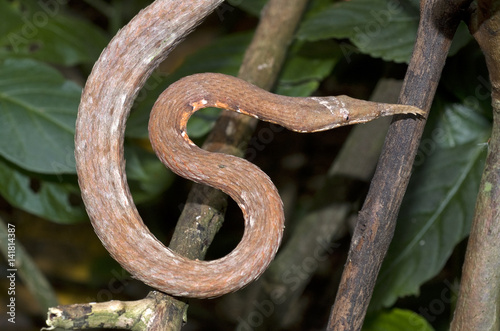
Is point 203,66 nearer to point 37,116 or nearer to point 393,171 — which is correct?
point 37,116

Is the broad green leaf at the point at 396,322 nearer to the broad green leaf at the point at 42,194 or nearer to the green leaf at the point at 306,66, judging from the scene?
the green leaf at the point at 306,66

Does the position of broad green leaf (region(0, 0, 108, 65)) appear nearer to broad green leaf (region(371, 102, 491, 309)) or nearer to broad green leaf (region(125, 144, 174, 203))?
broad green leaf (region(125, 144, 174, 203))

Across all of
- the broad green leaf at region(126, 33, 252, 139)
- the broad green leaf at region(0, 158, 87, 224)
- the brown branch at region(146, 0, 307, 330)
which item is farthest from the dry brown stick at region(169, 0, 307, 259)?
the broad green leaf at region(0, 158, 87, 224)

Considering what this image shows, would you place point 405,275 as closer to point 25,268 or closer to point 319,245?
point 319,245

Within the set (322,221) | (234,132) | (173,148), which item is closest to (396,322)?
(322,221)

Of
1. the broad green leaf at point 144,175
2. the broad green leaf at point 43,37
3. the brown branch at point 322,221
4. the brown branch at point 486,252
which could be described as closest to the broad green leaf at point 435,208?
the brown branch at point 322,221

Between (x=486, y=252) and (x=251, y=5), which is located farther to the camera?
(x=251, y=5)
